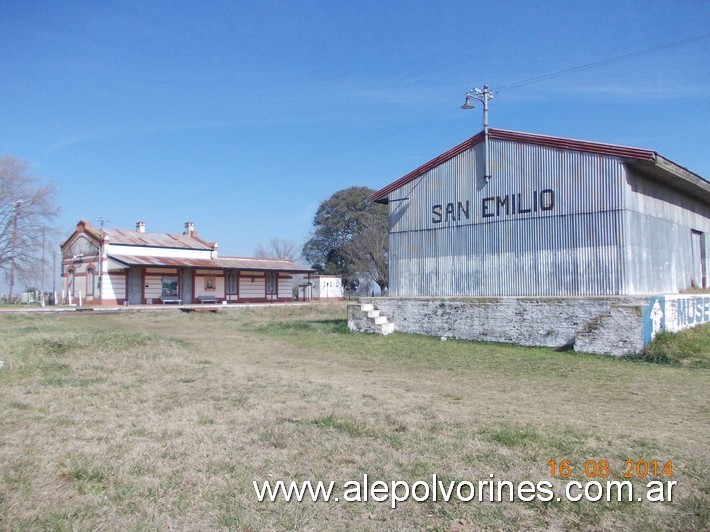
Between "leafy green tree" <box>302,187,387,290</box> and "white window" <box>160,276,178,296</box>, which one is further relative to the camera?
"leafy green tree" <box>302,187,387,290</box>

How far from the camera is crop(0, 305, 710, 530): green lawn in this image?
398 cm

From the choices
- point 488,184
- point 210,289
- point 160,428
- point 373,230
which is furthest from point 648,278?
point 373,230

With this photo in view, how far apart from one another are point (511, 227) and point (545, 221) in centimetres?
107

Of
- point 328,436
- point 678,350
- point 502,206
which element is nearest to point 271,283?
point 502,206

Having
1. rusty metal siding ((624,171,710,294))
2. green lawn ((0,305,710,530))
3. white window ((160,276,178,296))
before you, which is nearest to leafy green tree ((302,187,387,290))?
white window ((160,276,178,296))

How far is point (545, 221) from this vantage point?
1588 centimetres

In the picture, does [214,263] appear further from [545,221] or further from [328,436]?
[328,436]

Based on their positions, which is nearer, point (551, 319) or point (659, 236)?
point (551, 319)

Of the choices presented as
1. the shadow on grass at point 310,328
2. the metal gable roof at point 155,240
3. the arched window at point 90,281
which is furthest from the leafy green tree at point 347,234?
the shadow on grass at point 310,328

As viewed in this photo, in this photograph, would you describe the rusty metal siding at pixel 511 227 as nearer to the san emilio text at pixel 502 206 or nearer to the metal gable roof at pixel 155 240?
the san emilio text at pixel 502 206

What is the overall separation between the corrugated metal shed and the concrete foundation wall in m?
0.87

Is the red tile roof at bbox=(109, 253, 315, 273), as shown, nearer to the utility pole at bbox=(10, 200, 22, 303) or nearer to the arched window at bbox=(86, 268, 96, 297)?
the arched window at bbox=(86, 268, 96, 297)

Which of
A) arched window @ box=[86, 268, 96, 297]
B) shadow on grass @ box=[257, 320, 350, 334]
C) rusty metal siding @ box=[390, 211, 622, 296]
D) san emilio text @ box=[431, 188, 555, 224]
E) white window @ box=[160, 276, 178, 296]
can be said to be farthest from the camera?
white window @ box=[160, 276, 178, 296]

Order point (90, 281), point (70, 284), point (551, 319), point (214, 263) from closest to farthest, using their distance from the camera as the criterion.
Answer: point (551, 319) → point (90, 281) → point (214, 263) → point (70, 284)
